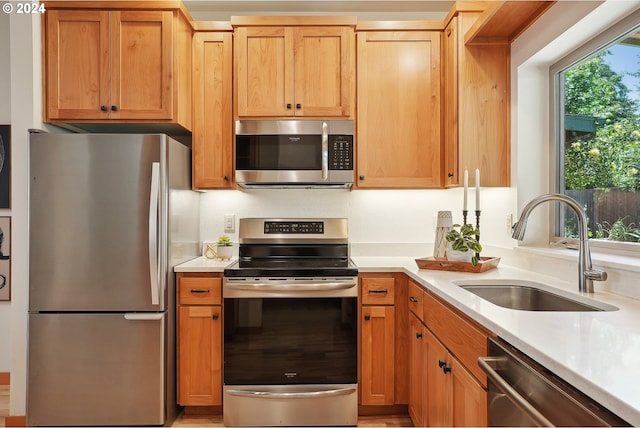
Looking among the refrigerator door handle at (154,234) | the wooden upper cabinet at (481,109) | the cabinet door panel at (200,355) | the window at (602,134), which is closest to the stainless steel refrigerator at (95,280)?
the refrigerator door handle at (154,234)

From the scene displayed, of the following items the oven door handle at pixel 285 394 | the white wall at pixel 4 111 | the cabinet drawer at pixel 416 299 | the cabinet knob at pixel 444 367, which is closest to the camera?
the cabinet knob at pixel 444 367

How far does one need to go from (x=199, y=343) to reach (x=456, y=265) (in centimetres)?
147

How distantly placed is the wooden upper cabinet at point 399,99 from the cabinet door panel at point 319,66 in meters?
0.11

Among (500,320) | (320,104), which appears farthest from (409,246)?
(500,320)

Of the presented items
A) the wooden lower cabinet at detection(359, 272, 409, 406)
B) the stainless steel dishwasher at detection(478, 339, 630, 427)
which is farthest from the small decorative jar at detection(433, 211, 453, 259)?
the stainless steel dishwasher at detection(478, 339, 630, 427)

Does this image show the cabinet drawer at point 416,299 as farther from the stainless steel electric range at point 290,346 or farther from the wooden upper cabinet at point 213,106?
the wooden upper cabinet at point 213,106

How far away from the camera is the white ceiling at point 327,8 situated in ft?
8.50

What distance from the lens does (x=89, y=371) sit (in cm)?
195

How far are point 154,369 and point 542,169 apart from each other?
7.97 ft

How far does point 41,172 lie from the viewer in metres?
1.95

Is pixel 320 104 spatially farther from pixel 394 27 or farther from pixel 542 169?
pixel 542 169

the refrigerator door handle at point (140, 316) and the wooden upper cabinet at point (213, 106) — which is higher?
the wooden upper cabinet at point (213, 106)

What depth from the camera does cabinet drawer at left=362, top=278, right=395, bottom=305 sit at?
2111mm

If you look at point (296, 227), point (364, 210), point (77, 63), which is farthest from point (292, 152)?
point (77, 63)
